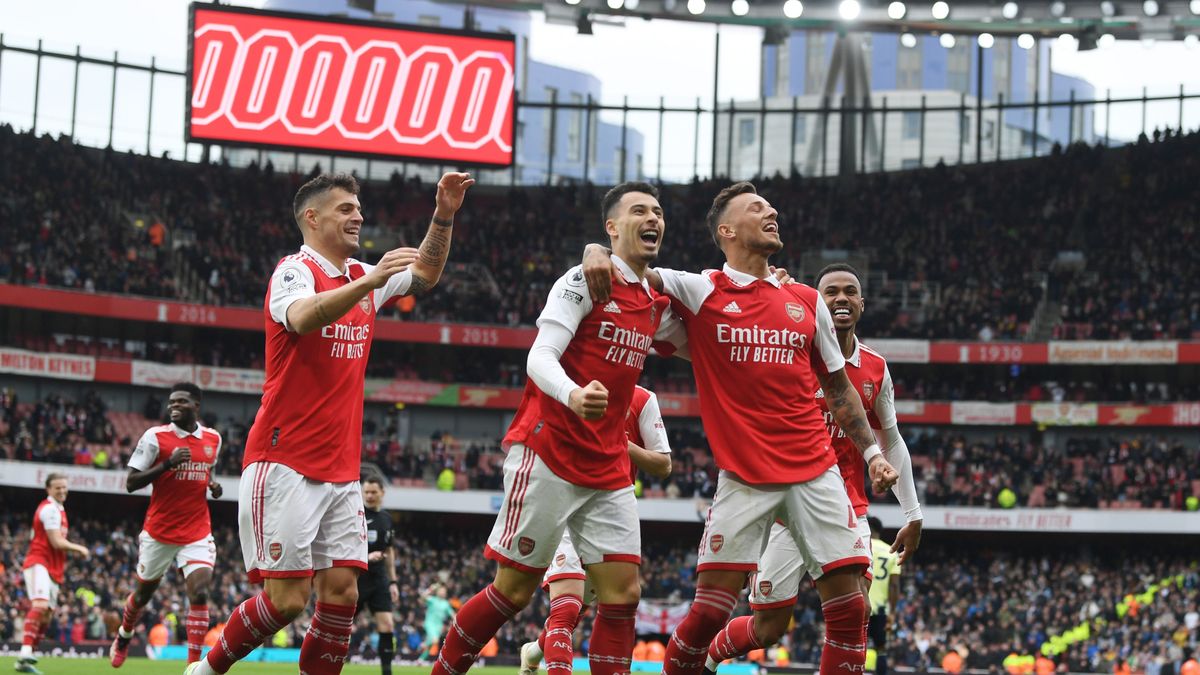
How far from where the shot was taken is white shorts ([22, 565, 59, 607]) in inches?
627

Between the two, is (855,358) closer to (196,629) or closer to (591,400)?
(591,400)

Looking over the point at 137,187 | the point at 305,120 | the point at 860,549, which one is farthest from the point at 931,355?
the point at 860,549

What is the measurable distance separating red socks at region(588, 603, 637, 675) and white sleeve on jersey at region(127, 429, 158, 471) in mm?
7119

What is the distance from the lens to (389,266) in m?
7.52

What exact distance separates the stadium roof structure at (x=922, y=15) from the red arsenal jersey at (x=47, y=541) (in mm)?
25903

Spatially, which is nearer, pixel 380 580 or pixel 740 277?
pixel 740 277

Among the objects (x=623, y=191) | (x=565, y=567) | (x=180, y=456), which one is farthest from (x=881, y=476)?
(x=180, y=456)

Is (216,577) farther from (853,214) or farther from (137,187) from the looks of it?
(853,214)

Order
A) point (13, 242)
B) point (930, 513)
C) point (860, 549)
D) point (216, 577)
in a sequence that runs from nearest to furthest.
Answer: point (860, 549)
point (216, 577)
point (930, 513)
point (13, 242)

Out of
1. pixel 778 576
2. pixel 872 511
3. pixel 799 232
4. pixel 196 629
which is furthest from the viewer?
pixel 799 232

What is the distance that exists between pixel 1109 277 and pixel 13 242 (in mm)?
33565

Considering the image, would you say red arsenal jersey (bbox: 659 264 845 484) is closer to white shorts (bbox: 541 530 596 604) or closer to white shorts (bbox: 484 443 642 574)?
white shorts (bbox: 484 443 642 574)

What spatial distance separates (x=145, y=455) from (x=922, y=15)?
30826 millimetres

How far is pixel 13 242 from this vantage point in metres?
43.0
